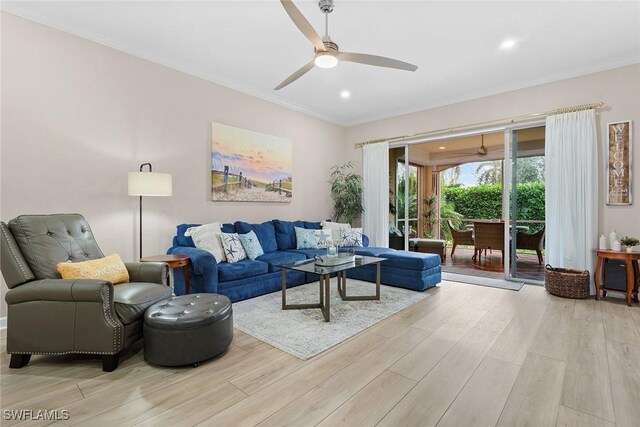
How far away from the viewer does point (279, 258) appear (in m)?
4.21

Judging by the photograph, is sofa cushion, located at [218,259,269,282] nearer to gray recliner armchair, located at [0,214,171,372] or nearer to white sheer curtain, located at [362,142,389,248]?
gray recliner armchair, located at [0,214,171,372]

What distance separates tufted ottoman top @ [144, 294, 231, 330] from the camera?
212 centimetres

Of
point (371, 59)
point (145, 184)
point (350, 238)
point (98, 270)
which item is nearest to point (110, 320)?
point (98, 270)

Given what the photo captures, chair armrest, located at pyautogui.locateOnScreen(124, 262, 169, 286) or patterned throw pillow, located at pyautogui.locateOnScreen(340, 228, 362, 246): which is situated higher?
patterned throw pillow, located at pyautogui.locateOnScreen(340, 228, 362, 246)

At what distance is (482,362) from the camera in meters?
2.22

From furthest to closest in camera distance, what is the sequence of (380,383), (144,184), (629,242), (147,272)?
(629,242) < (144,184) < (147,272) < (380,383)

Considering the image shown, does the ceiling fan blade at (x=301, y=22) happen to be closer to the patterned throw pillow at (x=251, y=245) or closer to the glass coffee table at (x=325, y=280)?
the glass coffee table at (x=325, y=280)

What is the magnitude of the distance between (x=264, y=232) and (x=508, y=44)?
399 centimetres

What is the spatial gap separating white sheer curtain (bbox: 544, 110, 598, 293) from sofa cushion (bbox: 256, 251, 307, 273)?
3.60m

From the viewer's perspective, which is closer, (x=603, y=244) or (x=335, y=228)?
(x=603, y=244)

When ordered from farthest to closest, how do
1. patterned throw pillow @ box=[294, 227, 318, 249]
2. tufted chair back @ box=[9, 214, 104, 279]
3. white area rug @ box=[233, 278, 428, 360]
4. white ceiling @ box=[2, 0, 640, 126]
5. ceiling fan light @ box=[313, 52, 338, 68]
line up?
patterned throw pillow @ box=[294, 227, 318, 249]
white ceiling @ box=[2, 0, 640, 126]
ceiling fan light @ box=[313, 52, 338, 68]
white area rug @ box=[233, 278, 428, 360]
tufted chair back @ box=[9, 214, 104, 279]

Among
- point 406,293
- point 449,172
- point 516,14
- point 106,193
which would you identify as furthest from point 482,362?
point 449,172

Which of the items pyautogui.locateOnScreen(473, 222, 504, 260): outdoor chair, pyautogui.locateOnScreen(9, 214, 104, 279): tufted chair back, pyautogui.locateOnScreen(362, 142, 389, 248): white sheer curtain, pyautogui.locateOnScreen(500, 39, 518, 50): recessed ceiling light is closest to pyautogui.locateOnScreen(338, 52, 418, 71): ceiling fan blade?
pyautogui.locateOnScreen(500, 39, 518, 50): recessed ceiling light

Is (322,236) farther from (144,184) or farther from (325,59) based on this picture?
(325,59)
